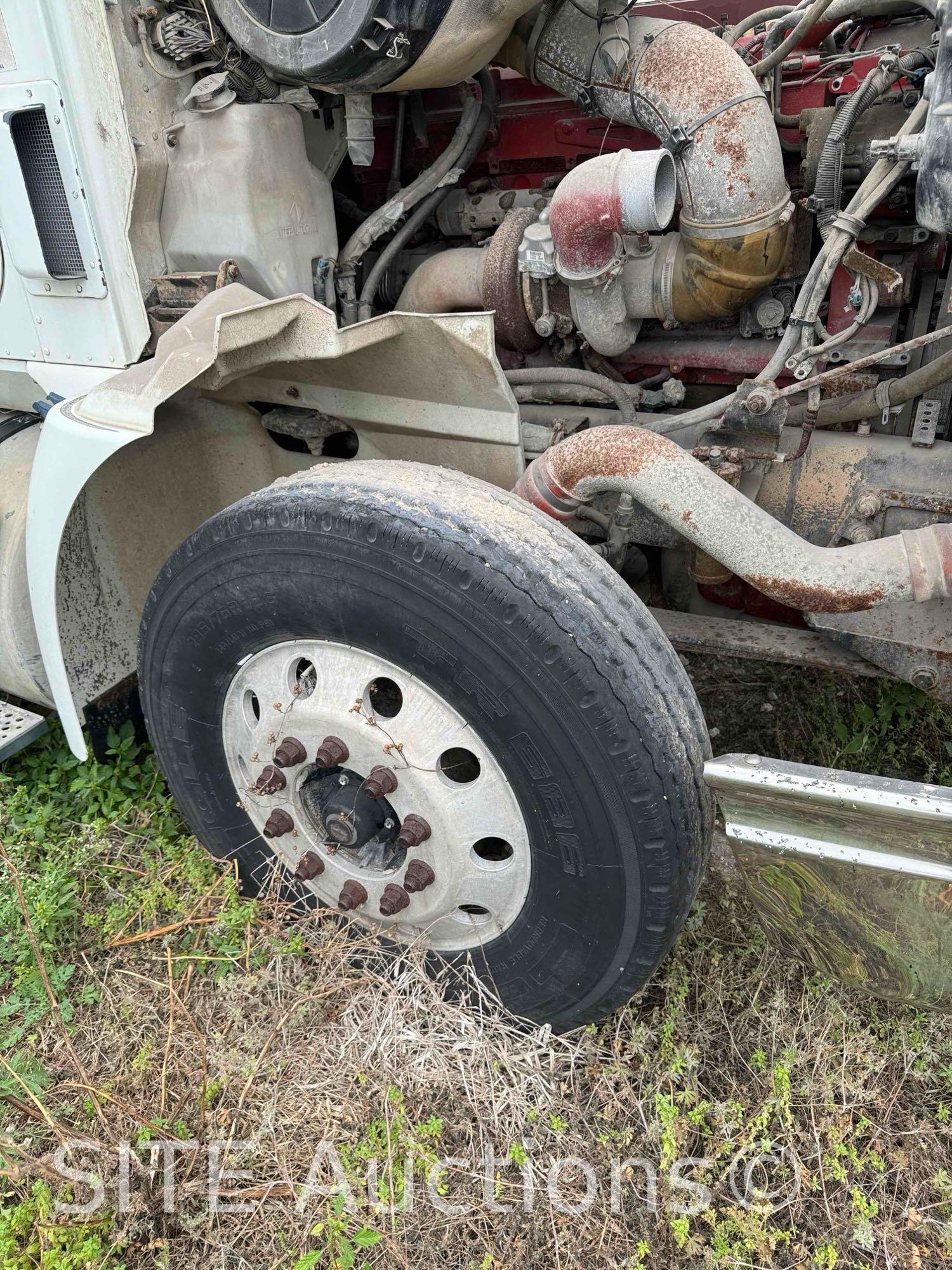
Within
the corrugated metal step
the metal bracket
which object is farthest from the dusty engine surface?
the corrugated metal step

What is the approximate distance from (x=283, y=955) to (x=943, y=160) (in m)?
2.06

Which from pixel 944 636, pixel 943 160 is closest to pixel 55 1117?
pixel 944 636

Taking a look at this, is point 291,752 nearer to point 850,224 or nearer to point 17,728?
point 17,728

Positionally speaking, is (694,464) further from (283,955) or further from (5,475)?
(5,475)

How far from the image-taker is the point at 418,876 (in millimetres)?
2029

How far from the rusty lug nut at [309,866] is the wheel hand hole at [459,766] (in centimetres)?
35

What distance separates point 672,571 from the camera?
2754mm

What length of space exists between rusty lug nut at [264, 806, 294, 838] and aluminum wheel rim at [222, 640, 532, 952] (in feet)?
0.07

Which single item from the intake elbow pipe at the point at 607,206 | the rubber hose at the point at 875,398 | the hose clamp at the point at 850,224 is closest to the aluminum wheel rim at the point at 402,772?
the intake elbow pipe at the point at 607,206

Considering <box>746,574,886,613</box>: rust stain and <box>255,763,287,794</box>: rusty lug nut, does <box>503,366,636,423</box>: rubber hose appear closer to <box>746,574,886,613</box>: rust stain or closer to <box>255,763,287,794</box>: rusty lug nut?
<box>746,574,886,613</box>: rust stain

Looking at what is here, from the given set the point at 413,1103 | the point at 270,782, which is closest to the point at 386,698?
the point at 270,782

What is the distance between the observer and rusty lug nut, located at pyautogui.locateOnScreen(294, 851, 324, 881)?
2.19 meters

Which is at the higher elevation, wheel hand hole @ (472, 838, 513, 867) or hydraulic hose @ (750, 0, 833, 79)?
hydraulic hose @ (750, 0, 833, 79)

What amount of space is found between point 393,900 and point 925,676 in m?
1.26
